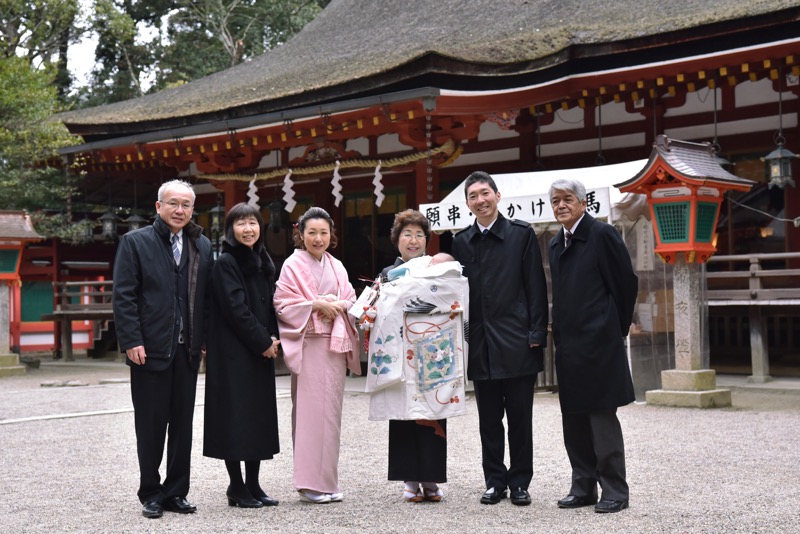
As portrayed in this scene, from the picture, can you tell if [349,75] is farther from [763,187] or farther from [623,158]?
[763,187]

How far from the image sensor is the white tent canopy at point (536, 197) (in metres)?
8.90

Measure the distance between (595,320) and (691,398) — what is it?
13.9 ft

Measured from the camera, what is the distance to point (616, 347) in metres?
4.52

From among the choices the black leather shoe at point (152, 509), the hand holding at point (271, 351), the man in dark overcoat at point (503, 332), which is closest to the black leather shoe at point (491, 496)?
the man in dark overcoat at point (503, 332)

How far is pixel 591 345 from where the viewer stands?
14.8 ft

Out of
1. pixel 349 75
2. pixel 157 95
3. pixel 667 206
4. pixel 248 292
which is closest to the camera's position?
pixel 248 292

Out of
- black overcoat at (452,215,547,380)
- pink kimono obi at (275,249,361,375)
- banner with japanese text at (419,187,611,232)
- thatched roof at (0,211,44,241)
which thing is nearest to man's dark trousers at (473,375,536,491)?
black overcoat at (452,215,547,380)

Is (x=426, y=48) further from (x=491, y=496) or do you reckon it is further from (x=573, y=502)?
(x=573, y=502)

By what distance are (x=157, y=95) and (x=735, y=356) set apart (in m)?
10.5

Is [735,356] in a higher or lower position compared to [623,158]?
lower

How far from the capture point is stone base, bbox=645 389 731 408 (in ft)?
27.3

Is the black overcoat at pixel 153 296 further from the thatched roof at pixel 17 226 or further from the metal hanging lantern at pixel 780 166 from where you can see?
the thatched roof at pixel 17 226

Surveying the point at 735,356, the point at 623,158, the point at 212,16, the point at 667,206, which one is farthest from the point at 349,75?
the point at 212,16

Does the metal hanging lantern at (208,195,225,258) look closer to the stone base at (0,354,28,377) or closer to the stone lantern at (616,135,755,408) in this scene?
the stone base at (0,354,28,377)
